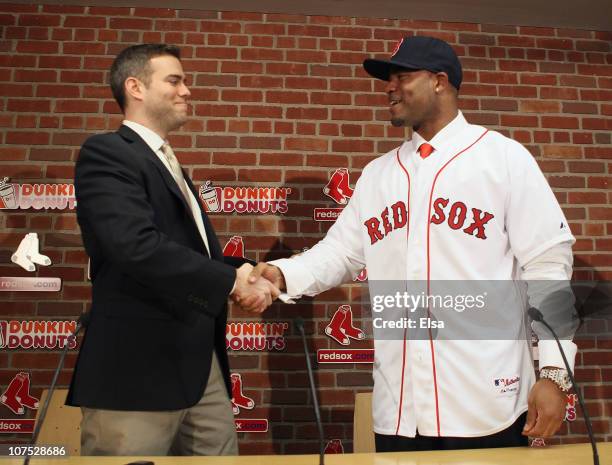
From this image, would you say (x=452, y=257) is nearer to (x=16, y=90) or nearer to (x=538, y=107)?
(x=538, y=107)

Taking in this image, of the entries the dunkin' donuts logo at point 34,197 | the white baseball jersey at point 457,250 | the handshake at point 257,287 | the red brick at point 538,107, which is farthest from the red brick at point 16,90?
the red brick at point 538,107

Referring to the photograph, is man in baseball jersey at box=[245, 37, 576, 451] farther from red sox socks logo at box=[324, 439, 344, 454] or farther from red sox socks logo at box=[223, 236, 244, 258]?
red sox socks logo at box=[324, 439, 344, 454]

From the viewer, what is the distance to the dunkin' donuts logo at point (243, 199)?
3.21m

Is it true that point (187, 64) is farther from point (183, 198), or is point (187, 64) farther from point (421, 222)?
point (421, 222)

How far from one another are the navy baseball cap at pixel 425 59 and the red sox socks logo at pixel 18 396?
237cm

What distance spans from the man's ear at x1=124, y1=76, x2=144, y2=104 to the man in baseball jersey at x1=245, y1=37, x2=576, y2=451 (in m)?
0.82

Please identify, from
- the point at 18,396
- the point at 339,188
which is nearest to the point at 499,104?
the point at 339,188

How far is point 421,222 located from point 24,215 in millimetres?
2239

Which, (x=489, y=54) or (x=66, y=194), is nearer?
(x=66, y=194)

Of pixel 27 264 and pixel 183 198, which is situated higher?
pixel 183 198

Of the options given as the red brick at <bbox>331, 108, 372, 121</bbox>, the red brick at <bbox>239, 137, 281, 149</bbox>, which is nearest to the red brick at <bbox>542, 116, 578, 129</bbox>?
the red brick at <bbox>331, 108, 372, 121</bbox>

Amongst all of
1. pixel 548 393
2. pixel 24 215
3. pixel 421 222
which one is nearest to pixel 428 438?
pixel 548 393

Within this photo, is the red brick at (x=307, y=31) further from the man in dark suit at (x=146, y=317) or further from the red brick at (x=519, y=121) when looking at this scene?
the man in dark suit at (x=146, y=317)

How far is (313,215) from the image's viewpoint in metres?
3.25
